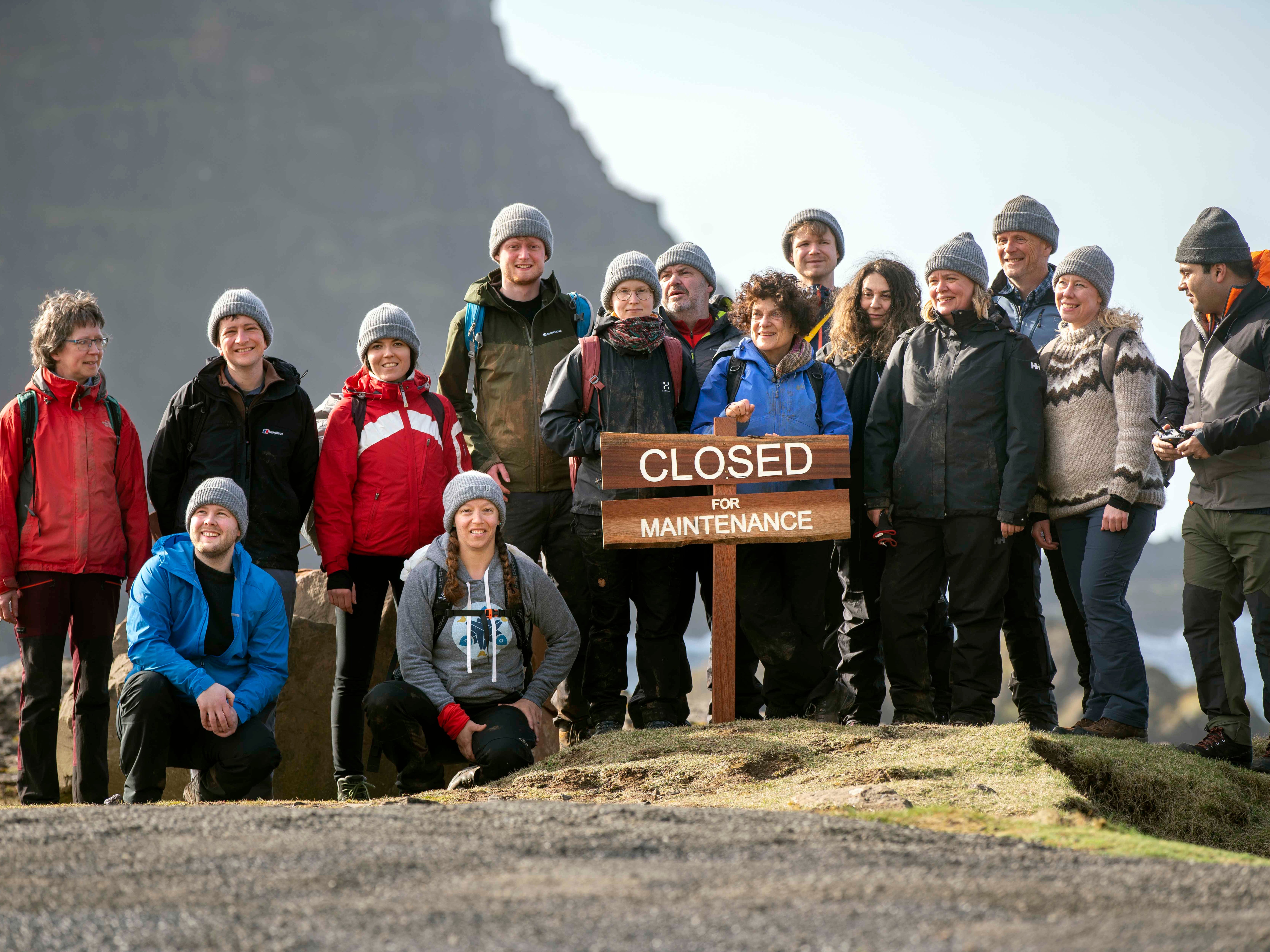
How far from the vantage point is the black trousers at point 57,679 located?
5422mm

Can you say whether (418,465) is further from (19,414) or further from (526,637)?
(19,414)

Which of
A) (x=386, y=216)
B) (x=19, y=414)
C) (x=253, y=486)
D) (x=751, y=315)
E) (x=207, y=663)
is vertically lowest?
(x=207, y=663)

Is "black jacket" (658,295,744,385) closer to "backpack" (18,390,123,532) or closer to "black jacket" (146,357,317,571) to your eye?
"black jacket" (146,357,317,571)

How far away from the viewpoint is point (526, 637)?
5.54 meters

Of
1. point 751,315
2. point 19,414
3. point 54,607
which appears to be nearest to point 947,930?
point 751,315

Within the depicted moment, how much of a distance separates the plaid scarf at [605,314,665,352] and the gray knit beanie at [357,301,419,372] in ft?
3.39

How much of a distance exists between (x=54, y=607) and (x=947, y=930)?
Result: 182 inches

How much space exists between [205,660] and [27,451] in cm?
140

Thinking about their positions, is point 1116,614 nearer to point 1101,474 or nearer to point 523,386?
point 1101,474

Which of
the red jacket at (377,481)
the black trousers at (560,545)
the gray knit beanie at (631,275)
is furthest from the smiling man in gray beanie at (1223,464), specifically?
the red jacket at (377,481)

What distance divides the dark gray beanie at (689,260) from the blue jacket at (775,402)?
3.16ft

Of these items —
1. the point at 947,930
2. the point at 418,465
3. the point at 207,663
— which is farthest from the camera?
the point at 418,465

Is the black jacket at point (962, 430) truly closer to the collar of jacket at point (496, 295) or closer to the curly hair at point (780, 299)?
the curly hair at point (780, 299)

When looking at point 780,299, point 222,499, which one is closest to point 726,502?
point 780,299
